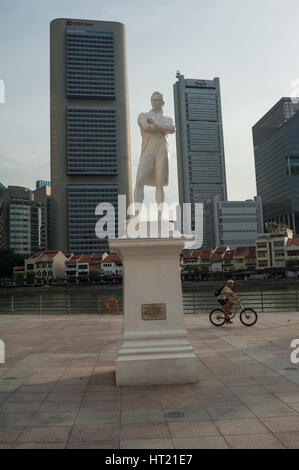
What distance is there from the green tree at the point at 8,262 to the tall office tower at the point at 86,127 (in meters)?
27.5

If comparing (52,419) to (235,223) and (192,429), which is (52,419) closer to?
(192,429)

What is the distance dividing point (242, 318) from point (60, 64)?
12925 centimetres

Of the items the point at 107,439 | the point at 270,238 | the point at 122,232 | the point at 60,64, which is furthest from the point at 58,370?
the point at 60,64

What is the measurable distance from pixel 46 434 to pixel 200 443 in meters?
1.55

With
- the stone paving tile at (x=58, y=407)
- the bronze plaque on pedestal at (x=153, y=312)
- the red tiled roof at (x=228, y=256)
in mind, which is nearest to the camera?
the stone paving tile at (x=58, y=407)

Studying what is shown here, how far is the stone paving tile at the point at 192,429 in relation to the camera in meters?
3.67

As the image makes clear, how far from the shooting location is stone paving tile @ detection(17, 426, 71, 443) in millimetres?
3629

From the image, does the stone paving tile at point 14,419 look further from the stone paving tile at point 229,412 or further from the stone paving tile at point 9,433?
the stone paving tile at point 229,412

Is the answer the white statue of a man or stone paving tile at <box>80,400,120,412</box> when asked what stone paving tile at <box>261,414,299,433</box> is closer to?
stone paving tile at <box>80,400,120,412</box>

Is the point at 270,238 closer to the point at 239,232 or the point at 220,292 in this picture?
the point at 239,232

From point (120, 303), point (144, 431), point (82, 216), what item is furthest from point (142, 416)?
point (82, 216)

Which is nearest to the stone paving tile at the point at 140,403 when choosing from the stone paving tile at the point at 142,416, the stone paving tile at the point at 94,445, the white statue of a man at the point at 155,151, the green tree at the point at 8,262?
the stone paving tile at the point at 142,416

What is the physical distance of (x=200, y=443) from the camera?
3457mm

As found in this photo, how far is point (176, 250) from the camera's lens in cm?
592
